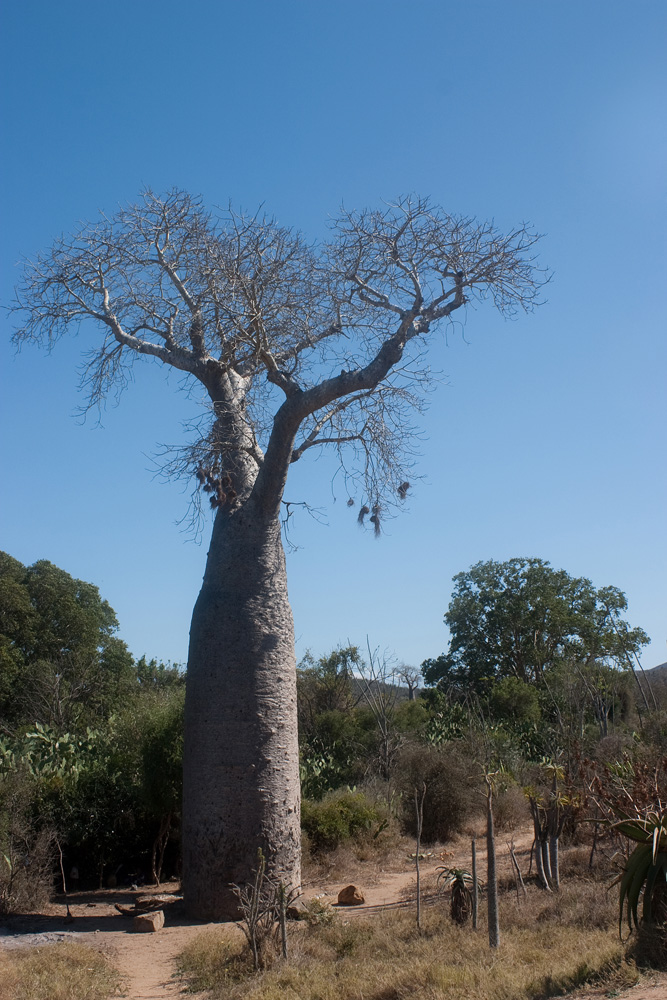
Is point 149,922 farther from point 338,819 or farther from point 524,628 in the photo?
point 524,628

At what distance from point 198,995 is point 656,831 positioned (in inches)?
101

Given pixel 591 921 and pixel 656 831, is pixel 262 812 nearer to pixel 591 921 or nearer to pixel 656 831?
pixel 591 921

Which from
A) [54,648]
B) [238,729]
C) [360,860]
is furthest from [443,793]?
[54,648]

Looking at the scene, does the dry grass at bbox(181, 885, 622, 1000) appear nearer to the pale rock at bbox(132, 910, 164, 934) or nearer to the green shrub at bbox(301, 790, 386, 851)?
the pale rock at bbox(132, 910, 164, 934)

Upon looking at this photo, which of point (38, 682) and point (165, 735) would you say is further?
point (38, 682)

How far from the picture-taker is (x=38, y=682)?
49.9 feet

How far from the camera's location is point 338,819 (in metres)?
8.55

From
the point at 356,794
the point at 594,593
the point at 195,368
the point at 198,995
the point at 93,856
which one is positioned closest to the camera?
the point at 198,995

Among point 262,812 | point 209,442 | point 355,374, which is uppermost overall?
point 355,374

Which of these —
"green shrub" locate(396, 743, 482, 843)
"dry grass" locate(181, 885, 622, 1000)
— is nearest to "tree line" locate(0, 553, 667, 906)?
"green shrub" locate(396, 743, 482, 843)

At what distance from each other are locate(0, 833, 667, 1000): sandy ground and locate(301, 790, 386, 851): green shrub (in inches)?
19.9

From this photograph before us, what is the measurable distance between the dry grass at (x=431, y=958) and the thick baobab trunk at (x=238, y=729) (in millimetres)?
589

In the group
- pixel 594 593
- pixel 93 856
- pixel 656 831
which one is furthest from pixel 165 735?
pixel 594 593

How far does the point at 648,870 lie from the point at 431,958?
1266mm
